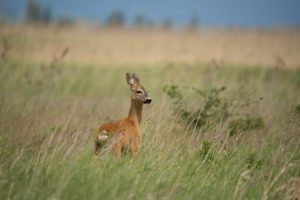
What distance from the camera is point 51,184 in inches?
253

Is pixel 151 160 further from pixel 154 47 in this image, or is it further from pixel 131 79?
pixel 154 47

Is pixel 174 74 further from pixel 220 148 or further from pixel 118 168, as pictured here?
pixel 118 168

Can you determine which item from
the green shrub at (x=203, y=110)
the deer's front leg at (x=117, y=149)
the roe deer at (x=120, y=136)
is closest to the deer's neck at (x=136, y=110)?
the roe deer at (x=120, y=136)

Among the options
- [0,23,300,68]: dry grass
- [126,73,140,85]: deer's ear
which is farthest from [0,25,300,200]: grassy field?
[0,23,300,68]: dry grass

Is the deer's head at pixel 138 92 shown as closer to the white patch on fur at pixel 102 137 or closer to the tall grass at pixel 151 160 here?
the tall grass at pixel 151 160

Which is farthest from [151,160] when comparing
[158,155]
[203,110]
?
[203,110]

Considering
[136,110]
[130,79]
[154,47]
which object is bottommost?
[154,47]

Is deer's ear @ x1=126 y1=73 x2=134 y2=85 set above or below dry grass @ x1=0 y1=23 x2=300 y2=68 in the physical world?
above

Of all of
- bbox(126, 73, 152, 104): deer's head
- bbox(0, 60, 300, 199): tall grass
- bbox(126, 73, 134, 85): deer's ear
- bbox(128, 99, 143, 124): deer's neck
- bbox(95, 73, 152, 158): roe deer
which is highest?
bbox(126, 73, 134, 85): deer's ear

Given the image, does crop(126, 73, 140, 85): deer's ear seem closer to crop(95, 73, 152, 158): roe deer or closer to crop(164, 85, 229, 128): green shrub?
crop(95, 73, 152, 158): roe deer

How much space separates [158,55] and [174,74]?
6.53m

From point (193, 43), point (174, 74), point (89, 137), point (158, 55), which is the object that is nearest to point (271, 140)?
point (89, 137)

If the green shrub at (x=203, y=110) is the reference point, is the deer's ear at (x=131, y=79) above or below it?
above

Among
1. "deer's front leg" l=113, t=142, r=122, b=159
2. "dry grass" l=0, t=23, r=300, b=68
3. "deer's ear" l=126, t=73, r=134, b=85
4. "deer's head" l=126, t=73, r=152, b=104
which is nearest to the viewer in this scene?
"deer's front leg" l=113, t=142, r=122, b=159
